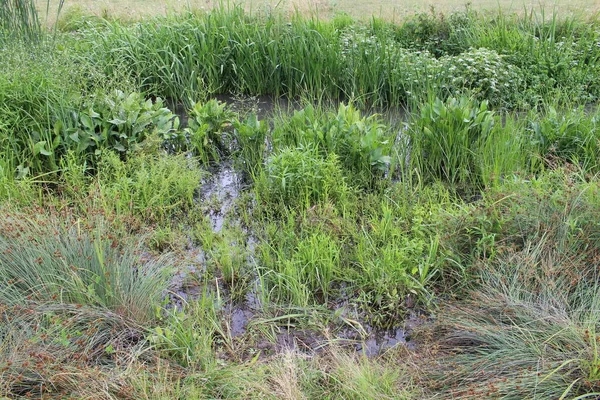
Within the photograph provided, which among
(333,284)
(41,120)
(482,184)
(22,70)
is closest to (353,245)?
(333,284)

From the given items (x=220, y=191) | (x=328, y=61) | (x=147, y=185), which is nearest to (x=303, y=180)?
(x=220, y=191)

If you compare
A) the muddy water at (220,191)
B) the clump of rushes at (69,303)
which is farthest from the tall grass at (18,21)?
the clump of rushes at (69,303)

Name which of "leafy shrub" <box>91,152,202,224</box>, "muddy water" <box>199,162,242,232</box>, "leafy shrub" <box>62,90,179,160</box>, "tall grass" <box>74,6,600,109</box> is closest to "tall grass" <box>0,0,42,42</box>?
"leafy shrub" <box>62,90,179,160</box>

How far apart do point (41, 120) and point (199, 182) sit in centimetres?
139

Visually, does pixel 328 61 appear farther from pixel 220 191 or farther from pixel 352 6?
pixel 352 6

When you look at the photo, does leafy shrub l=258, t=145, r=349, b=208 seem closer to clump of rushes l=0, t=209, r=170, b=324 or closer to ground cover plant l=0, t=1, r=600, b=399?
ground cover plant l=0, t=1, r=600, b=399

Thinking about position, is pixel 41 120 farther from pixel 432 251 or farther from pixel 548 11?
pixel 548 11

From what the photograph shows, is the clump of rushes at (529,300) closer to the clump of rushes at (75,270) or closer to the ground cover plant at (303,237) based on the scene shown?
the ground cover plant at (303,237)

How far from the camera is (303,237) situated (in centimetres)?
392

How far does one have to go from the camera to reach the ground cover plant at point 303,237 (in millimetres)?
2650

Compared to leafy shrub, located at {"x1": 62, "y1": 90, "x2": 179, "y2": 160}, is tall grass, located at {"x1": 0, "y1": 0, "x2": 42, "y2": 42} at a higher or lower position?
higher

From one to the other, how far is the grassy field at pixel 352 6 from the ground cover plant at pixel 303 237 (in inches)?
95.7

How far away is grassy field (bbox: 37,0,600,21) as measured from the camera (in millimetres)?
8534

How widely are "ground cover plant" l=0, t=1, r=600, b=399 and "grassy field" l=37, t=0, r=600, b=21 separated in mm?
2431
